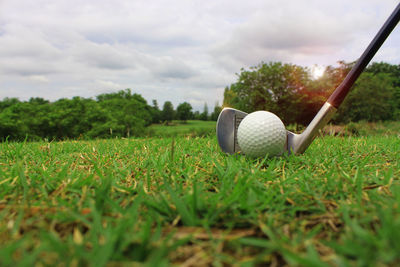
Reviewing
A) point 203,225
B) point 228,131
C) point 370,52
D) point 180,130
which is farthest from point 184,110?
point 203,225

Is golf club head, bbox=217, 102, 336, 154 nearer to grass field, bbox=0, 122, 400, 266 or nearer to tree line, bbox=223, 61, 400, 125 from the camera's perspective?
grass field, bbox=0, 122, 400, 266

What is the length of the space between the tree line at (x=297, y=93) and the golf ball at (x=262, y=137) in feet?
50.8

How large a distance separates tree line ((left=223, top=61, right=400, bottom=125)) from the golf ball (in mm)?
15481

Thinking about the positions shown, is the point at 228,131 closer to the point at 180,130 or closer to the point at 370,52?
the point at 370,52

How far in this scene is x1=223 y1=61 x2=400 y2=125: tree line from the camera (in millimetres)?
17516

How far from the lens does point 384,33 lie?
1909 mm

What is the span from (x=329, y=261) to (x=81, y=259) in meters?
0.74

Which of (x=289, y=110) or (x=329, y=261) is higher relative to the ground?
(x=289, y=110)

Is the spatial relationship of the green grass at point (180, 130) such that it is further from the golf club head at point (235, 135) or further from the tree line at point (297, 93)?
the tree line at point (297, 93)

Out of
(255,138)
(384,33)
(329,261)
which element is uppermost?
(384,33)

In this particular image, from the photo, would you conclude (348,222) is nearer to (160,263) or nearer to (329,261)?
(329,261)

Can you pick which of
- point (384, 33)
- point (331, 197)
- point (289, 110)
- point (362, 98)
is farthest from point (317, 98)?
point (331, 197)

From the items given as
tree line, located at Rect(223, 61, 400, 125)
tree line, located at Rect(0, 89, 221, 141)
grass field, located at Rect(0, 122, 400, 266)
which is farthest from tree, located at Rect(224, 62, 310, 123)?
grass field, located at Rect(0, 122, 400, 266)

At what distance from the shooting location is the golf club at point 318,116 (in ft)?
6.33
